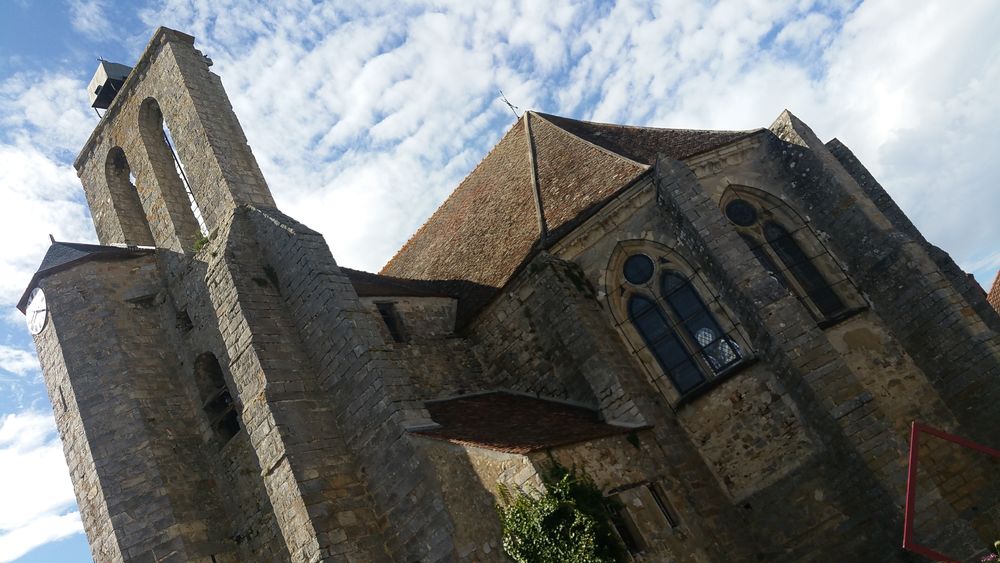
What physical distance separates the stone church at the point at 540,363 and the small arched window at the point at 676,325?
0.12 feet

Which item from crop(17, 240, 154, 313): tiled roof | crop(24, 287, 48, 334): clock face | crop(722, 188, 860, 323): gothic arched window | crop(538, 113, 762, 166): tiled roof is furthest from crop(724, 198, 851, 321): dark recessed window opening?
crop(24, 287, 48, 334): clock face

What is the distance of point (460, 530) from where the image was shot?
901 centimetres

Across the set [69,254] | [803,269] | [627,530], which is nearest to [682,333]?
[803,269]

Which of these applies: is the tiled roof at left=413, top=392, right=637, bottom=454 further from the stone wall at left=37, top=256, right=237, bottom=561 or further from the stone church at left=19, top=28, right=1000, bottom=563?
the stone wall at left=37, top=256, right=237, bottom=561

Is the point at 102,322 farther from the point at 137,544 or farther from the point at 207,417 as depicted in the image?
the point at 137,544

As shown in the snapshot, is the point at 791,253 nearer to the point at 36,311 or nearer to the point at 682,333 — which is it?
the point at 682,333

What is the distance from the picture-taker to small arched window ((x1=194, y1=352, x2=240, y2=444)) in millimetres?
11914

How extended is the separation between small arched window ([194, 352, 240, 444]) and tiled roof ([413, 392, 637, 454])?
3.18 metres

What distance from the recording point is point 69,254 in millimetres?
12539

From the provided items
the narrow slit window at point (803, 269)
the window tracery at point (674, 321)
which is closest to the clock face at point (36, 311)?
the window tracery at point (674, 321)

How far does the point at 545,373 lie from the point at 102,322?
6.91 m

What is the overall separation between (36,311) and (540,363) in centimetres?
802

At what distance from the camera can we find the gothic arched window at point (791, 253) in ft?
38.3

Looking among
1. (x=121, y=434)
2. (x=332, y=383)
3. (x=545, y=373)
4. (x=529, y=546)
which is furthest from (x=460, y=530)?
(x=121, y=434)
